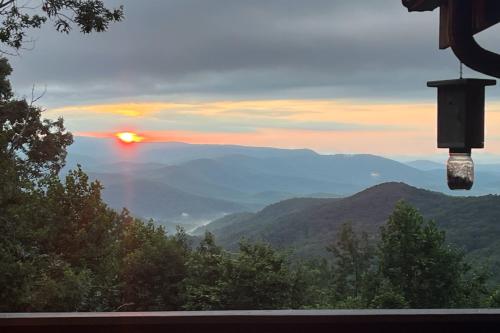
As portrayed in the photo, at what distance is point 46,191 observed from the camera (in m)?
11.7

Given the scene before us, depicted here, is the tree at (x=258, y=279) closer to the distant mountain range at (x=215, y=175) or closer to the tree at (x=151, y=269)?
the tree at (x=151, y=269)

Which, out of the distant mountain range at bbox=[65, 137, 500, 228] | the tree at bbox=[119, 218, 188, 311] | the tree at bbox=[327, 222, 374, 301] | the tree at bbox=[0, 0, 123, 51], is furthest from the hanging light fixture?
the tree at bbox=[327, 222, 374, 301]

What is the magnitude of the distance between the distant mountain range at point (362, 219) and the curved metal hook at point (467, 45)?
11.3 m

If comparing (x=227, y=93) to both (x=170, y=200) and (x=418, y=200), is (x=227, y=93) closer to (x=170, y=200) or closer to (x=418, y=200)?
(x=418, y=200)

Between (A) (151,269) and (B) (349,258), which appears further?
(B) (349,258)

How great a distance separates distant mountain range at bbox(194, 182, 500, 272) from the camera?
19.1 metres

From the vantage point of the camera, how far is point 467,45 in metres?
1.62

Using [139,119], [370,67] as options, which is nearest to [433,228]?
[370,67]

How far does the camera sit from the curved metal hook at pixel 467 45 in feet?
5.25

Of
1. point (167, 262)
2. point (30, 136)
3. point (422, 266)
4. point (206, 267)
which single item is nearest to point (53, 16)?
point (30, 136)

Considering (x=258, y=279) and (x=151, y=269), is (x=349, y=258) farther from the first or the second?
(x=151, y=269)

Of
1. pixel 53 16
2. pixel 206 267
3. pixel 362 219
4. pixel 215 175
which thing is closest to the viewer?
pixel 53 16

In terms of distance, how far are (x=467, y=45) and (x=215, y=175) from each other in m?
60.1

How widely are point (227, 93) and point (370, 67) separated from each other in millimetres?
14744
